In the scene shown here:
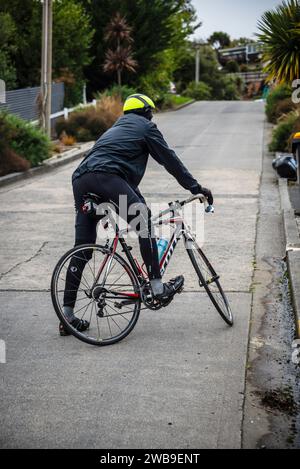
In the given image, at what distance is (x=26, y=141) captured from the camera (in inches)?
722

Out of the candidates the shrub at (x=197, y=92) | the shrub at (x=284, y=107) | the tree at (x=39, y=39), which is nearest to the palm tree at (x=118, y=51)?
the tree at (x=39, y=39)

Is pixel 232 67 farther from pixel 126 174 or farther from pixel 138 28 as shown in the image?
pixel 126 174

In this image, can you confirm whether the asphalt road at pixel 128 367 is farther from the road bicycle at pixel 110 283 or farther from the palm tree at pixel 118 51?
the palm tree at pixel 118 51

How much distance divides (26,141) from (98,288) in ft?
43.0

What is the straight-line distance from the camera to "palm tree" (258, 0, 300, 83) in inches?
723

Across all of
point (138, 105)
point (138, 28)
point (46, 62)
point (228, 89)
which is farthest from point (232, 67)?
point (138, 105)

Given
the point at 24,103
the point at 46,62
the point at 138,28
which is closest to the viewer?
the point at 46,62

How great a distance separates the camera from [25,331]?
20.1 feet

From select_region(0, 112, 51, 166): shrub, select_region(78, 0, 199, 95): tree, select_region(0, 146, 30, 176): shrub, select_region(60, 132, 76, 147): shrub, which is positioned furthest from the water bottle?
select_region(78, 0, 199, 95): tree

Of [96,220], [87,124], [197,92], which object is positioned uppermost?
[96,220]

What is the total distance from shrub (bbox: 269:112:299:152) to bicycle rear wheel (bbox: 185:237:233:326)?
44.5ft

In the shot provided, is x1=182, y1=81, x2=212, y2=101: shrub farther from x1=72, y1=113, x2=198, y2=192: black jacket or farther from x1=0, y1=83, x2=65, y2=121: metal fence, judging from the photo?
x1=72, y1=113, x2=198, y2=192: black jacket
